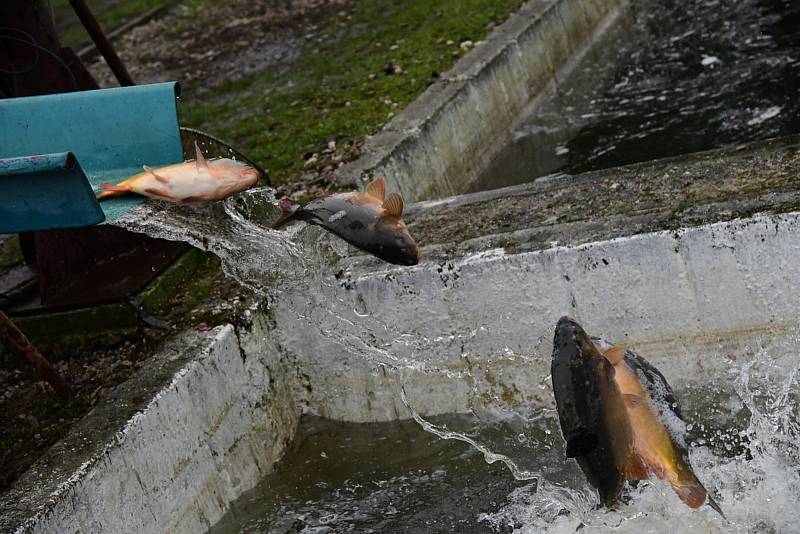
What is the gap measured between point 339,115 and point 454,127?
3.23 feet

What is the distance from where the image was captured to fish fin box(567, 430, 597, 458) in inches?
163

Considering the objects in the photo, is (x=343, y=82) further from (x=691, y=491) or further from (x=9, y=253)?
(x=691, y=491)

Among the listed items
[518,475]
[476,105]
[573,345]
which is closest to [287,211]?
[518,475]

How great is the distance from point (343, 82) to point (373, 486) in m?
5.22

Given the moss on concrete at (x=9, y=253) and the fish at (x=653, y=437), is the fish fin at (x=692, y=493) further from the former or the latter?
the moss on concrete at (x=9, y=253)

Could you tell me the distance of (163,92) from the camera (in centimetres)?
592

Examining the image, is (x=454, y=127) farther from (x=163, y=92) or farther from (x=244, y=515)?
(x=244, y=515)

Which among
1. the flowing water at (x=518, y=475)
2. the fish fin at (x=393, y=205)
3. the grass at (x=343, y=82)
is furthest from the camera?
the grass at (x=343, y=82)

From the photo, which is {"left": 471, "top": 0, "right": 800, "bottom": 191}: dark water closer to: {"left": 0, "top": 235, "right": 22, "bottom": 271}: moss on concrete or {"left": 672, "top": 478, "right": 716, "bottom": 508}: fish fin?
{"left": 0, "top": 235, "right": 22, "bottom": 271}: moss on concrete

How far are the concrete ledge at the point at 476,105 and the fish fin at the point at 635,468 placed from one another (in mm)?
3676

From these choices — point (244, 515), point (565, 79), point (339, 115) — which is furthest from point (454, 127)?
point (244, 515)

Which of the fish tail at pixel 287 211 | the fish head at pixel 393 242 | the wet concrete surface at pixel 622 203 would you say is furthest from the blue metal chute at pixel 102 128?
the wet concrete surface at pixel 622 203

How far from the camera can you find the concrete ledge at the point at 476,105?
A: 26.7 ft

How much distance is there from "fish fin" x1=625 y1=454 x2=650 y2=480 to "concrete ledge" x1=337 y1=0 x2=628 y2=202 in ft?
12.1
